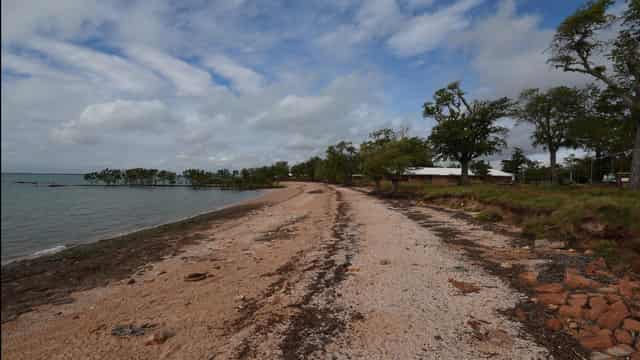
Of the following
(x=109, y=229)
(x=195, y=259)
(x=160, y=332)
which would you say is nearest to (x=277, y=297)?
(x=160, y=332)

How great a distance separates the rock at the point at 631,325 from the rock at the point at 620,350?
0.36m

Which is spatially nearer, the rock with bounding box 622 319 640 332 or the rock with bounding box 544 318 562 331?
the rock with bounding box 622 319 640 332

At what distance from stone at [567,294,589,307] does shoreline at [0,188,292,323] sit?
31.8ft

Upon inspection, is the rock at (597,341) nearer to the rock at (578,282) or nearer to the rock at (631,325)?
the rock at (631,325)

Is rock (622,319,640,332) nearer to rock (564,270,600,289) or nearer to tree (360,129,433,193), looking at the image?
rock (564,270,600,289)

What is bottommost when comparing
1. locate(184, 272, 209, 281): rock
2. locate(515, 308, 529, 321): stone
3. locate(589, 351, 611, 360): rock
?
locate(184, 272, 209, 281): rock

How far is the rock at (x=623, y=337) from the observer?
3652 millimetres

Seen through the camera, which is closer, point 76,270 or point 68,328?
point 68,328

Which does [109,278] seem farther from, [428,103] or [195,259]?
[428,103]

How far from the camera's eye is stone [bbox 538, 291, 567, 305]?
188 inches

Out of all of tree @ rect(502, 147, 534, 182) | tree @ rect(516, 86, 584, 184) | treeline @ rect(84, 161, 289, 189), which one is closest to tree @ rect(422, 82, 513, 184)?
tree @ rect(516, 86, 584, 184)

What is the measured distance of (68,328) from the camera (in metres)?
4.71

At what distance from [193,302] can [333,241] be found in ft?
18.7

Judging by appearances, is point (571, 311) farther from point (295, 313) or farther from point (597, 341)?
point (295, 313)
